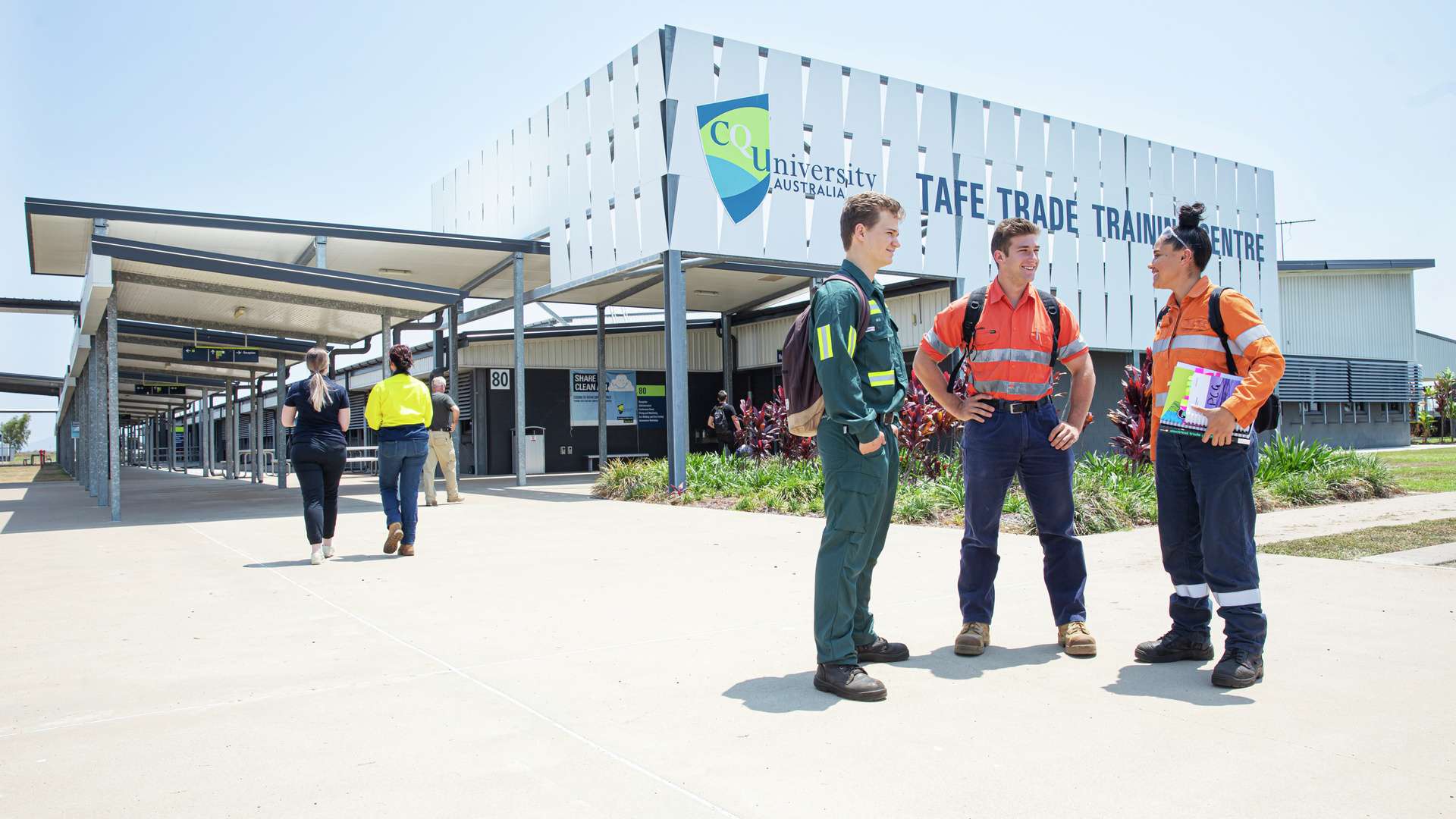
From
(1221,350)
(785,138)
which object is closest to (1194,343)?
(1221,350)

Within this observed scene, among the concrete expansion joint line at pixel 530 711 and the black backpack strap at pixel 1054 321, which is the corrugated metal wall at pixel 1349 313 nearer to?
the black backpack strap at pixel 1054 321

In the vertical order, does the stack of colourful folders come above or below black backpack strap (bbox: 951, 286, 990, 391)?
below

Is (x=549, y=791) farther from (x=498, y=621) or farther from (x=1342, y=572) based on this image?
(x=1342, y=572)

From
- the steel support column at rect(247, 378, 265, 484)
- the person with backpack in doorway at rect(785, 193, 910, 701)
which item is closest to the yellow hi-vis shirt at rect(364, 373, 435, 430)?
the person with backpack in doorway at rect(785, 193, 910, 701)

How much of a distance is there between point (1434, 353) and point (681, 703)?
2309 inches

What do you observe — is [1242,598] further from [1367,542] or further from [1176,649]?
[1367,542]

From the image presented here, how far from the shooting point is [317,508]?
7.64 m

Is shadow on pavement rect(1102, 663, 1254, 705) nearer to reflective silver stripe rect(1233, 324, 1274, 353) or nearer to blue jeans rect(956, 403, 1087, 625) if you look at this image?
blue jeans rect(956, 403, 1087, 625)

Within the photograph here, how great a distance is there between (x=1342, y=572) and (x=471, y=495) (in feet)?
42.9

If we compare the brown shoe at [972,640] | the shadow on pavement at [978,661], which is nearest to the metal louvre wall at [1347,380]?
the shadow on pavement at [978,661]

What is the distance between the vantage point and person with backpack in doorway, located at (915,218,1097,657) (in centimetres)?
416

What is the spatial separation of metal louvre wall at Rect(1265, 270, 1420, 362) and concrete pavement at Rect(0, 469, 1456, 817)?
93.0 ft

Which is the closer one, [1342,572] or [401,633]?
[401,633]

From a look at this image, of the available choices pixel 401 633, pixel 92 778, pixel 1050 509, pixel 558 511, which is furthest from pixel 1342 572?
pixel 558 511
